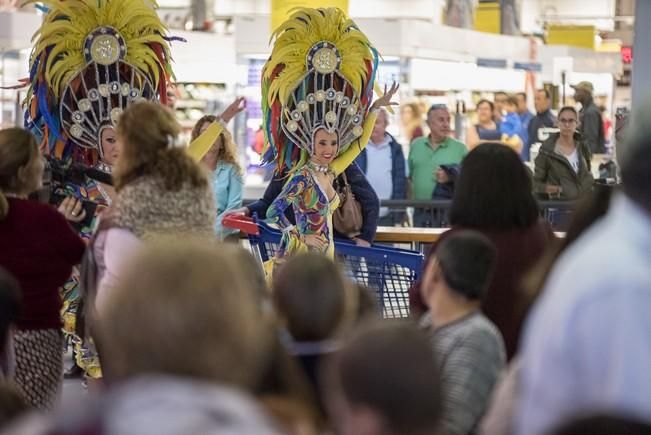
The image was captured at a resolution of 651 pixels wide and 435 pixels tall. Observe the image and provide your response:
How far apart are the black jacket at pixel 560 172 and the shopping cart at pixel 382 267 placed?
4092mm

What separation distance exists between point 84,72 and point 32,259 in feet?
6.70

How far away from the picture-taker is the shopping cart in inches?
237

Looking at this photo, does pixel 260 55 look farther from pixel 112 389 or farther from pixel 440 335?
pixel 112 389

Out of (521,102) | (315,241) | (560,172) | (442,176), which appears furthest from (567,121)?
(521,102)

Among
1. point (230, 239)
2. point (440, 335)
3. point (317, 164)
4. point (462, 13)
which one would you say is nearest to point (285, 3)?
point (230, 239)

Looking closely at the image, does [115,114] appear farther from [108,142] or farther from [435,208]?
[435,208]

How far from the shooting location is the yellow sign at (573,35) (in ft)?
86.9

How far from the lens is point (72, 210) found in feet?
19.1

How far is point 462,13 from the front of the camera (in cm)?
2145

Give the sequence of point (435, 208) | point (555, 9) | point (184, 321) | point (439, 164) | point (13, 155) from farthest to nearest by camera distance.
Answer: point (555, 9) → point (439, 164) → point (435, 208) → point (13, 155) → point (184, 321)

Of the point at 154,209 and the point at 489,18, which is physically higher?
the point at 489,18

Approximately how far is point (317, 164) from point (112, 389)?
488 centimetres

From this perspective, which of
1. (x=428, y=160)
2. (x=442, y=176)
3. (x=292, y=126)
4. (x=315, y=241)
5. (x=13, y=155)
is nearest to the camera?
(x=13, y=155)

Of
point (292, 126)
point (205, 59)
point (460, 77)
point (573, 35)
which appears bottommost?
point (292, 126)
